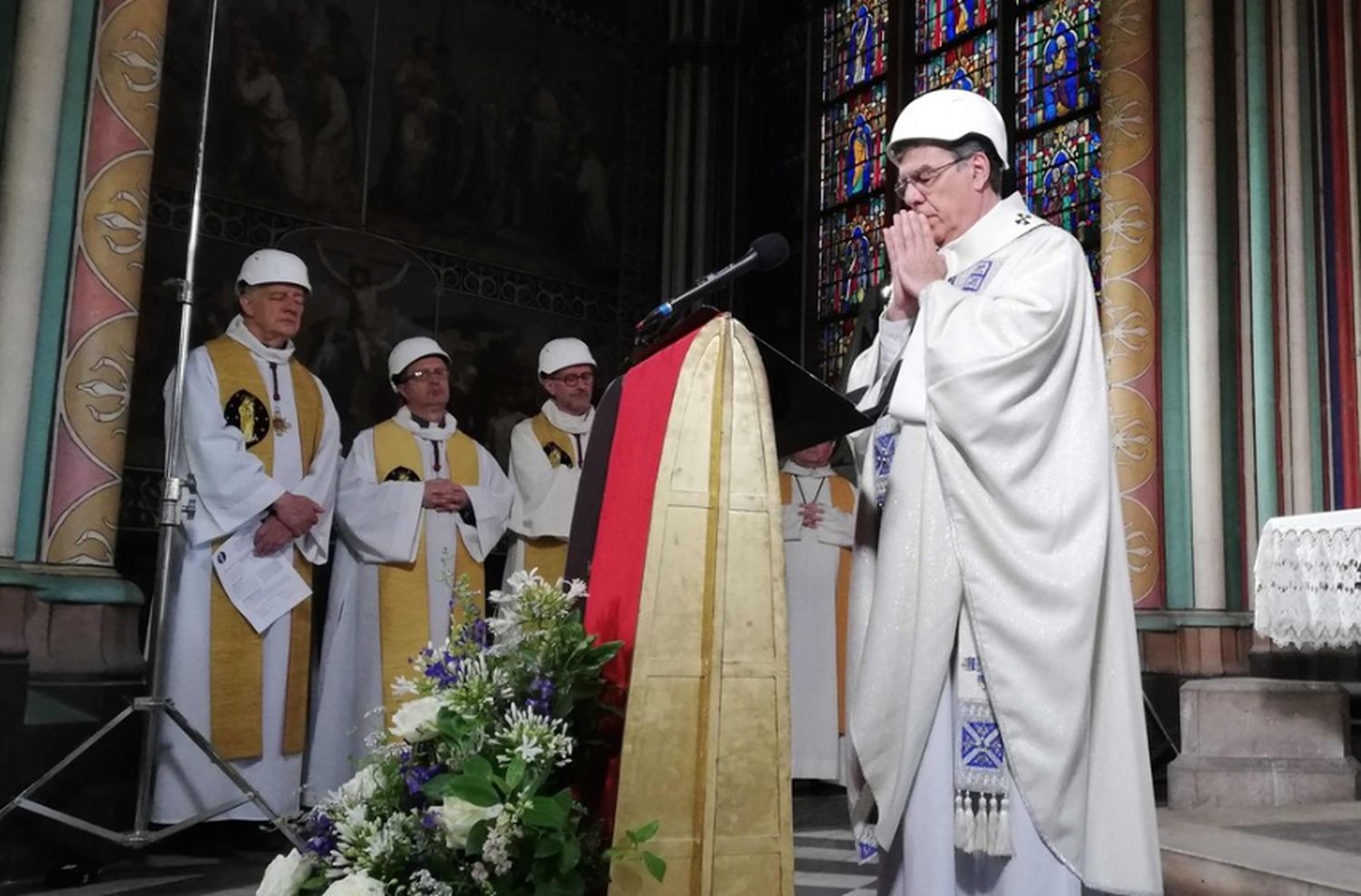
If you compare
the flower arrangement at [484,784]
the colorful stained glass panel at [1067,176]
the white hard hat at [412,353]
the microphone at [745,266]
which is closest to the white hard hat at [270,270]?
the white hard hat at [412,353]

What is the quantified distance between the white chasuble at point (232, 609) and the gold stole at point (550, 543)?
4.50 ft

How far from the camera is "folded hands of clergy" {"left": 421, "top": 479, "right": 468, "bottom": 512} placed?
6457 millimetres

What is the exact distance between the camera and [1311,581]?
467cm

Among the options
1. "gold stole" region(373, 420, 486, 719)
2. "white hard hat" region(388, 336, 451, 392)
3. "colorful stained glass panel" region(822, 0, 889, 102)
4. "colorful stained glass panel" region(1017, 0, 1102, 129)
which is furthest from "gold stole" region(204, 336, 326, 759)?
"colorful stained glass panel" region(822, 0, 889, 102)

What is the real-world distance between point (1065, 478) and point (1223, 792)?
11.4 feet

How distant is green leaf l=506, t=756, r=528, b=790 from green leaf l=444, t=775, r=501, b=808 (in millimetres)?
29

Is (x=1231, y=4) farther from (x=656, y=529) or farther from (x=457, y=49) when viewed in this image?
(x=656, y=529)

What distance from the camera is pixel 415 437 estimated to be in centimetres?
667

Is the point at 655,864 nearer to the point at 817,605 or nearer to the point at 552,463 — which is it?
the point at 552,463

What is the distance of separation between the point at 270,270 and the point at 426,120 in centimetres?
439

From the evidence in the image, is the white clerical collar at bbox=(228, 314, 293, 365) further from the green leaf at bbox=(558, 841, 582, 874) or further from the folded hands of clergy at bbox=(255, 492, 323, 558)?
the green leaf at bbox=(558, 841, 582, 874)

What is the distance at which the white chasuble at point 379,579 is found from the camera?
6.09 meters

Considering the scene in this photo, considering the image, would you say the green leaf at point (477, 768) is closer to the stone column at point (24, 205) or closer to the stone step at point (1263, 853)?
the stone step at point (1263, 853)

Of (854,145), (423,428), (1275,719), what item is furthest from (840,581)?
(854,145)
